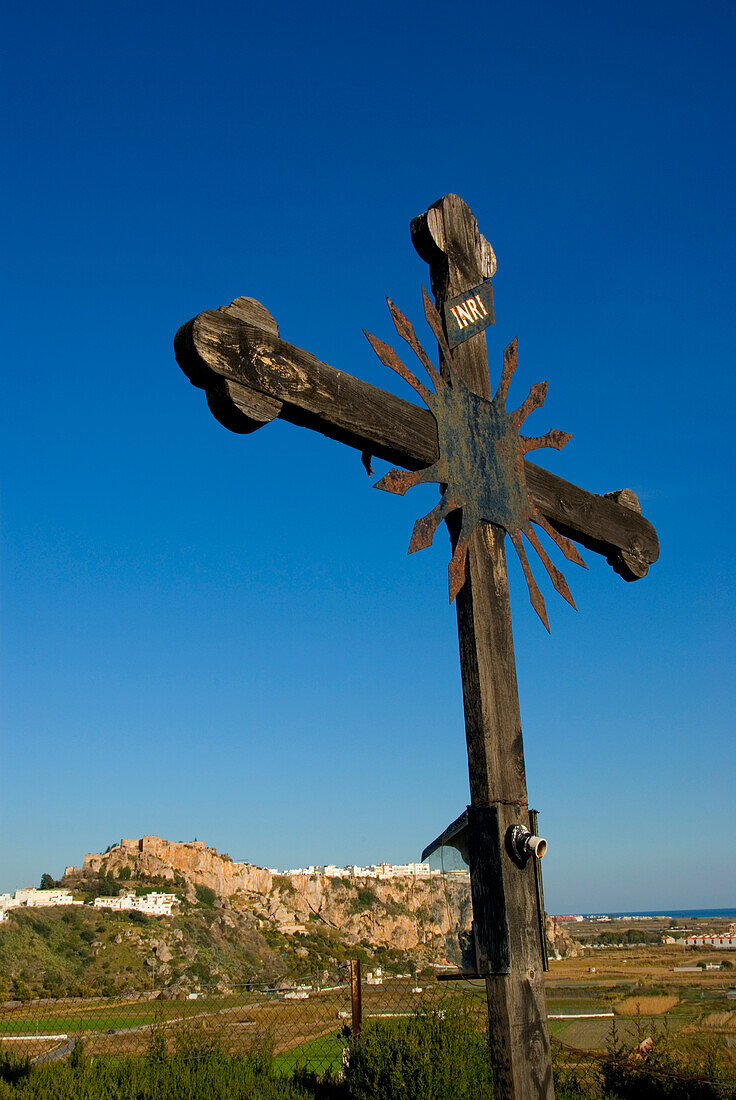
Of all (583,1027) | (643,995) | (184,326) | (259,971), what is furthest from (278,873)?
(184,326)

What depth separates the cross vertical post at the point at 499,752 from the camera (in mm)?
2617

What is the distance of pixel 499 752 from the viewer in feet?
9.41

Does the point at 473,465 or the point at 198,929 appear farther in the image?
the point at 198,929

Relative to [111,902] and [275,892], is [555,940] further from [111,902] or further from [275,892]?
[275,892]

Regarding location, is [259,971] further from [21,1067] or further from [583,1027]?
[21,1067]

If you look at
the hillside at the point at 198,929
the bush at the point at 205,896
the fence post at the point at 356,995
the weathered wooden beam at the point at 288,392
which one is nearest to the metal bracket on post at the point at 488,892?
the weathered wooden beam at the point at 288,392

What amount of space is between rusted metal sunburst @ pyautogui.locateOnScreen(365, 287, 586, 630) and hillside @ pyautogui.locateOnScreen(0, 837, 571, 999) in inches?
277

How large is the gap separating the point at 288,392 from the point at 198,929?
265ft

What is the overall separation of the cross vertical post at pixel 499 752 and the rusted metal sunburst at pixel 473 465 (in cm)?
7

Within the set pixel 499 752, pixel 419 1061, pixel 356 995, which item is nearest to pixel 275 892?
pixel 356 995

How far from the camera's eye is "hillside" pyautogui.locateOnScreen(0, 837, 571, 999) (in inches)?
2210

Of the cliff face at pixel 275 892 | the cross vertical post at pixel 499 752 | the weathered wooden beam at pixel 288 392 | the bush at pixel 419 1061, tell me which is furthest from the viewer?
the cliff face at pixel 275 892

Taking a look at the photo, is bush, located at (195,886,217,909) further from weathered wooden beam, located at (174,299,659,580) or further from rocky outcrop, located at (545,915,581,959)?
weathered wooden beam, located at (174,299,659,580)

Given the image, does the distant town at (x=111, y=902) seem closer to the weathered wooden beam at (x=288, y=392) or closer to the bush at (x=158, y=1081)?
the bush at (x=158, y=1081)
